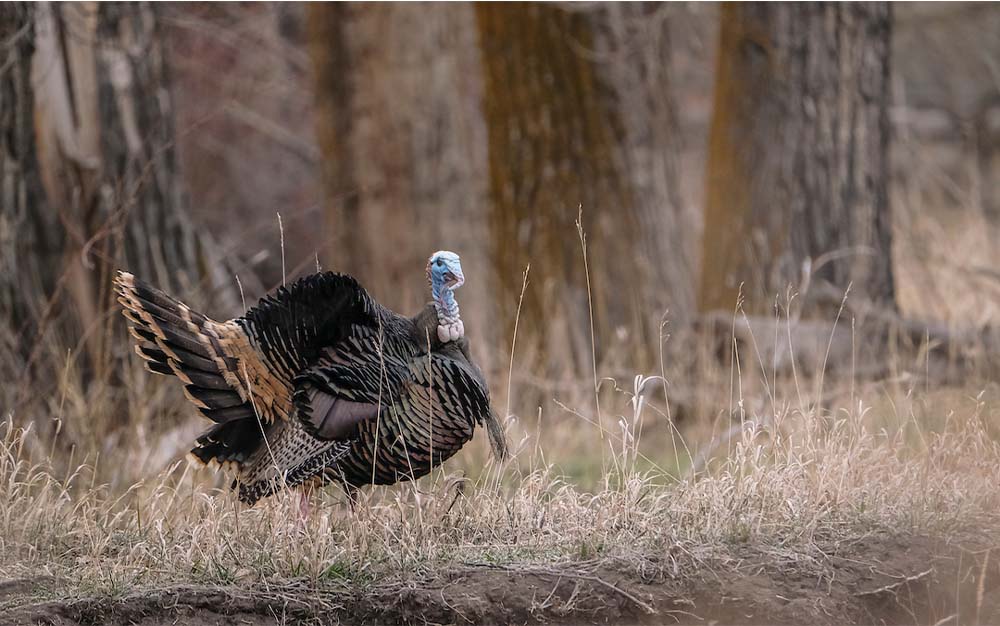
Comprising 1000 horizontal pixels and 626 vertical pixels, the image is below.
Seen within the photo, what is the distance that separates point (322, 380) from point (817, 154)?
4.10m

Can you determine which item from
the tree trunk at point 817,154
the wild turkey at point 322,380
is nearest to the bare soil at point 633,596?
the wild turkey at point 322,380

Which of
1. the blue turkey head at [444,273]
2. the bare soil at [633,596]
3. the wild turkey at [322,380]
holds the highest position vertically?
the blue turkey head at [444,273]

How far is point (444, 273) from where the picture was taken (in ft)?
14.9

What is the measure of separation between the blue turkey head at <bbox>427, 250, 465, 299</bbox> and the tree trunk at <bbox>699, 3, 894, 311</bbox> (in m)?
3.19

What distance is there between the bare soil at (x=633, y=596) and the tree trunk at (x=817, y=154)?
3.25m

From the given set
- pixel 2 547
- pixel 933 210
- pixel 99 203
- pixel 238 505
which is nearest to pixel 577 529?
pixel 238 505

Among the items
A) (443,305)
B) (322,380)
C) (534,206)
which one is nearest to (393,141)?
(534,206)

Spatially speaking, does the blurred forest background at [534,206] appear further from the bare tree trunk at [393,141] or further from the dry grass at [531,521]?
the dry grass at [531,521]

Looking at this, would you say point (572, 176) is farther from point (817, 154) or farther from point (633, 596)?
point (633, 596)

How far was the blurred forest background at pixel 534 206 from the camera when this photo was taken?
6180 millimetres

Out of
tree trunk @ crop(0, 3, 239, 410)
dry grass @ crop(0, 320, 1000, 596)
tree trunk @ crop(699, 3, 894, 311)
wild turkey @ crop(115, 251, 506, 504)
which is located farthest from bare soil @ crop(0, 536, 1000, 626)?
tree trunk @ crop(699, 3, 894, 311)

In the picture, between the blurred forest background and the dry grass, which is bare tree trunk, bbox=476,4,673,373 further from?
the dry grass

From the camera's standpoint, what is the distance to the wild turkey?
173 inches

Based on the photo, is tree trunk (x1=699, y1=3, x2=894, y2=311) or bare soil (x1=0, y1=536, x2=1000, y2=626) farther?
tree trunk (x1=699, y1=3, x2=894, y2=311)
